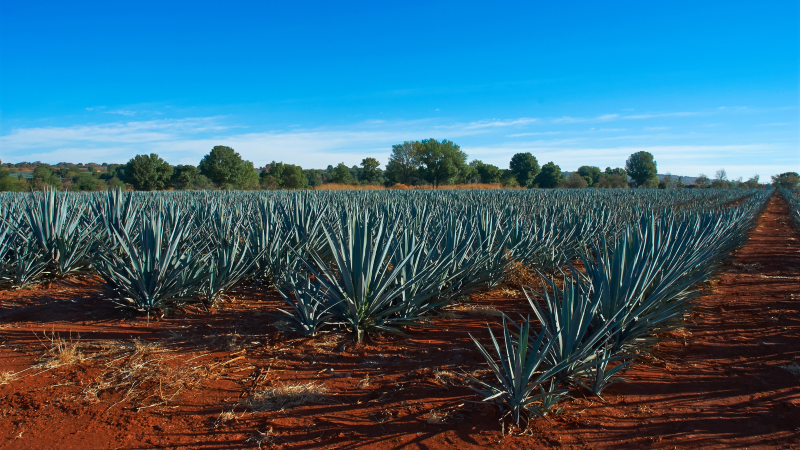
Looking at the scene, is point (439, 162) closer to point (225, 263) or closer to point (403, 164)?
point (403, 164)

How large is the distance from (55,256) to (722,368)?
267 inches

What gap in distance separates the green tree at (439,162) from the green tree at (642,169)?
49.6 m

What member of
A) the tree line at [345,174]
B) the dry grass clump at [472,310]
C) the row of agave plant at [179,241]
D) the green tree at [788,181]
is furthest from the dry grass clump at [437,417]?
the green tree at [788,181]

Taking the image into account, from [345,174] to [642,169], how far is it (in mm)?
64590

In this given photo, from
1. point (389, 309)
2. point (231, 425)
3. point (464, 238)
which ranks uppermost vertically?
point (464, 238)

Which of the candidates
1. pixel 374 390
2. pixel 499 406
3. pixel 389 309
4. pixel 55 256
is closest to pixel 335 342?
pixel 389 309

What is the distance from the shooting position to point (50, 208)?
16.2ft

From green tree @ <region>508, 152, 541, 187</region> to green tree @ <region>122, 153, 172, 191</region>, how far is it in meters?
56.9

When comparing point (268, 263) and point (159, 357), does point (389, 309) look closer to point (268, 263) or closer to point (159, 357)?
point (159, 357)

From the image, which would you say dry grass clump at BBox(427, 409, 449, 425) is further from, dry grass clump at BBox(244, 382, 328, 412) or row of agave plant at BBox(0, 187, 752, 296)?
row of agave plant at BBox(0, 187, 752, 296)

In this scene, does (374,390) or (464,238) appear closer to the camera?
(374,390)

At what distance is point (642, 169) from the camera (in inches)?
3413

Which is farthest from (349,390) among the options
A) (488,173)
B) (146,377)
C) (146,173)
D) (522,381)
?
(488,173)

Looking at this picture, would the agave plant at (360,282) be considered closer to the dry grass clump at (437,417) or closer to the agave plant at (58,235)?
the dry grass clump at (437,417)
